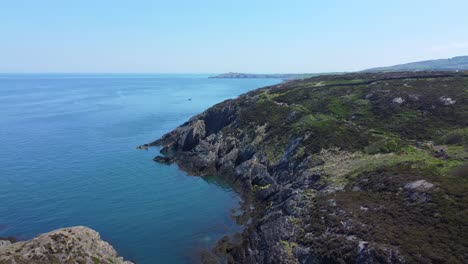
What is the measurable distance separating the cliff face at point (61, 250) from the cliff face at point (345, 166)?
14.0m

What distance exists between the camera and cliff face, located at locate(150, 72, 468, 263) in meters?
29.8

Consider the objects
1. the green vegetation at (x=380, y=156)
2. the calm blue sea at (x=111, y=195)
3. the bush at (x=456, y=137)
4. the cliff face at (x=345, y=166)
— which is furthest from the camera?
the bush at (x=456, y=137)

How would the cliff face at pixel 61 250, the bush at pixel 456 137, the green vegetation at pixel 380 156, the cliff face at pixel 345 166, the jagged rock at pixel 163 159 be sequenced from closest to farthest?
the green vegetation at pixel 380 156
the cliff face at pixel 345 166
the cliff face at pixel 61 250
the bush at pixel 456 137
the jagged rock at pixel 163 159

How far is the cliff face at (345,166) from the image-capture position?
97.9ft

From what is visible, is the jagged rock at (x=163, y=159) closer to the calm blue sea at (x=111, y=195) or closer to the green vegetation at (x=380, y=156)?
the calm blue sea at (x=111, y=195)

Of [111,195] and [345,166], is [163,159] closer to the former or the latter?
[111,195]

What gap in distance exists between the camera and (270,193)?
180 ft

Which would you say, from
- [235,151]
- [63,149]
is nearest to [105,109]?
[63,149]

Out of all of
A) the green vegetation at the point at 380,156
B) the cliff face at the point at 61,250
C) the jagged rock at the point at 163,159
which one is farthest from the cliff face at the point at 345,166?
the cliff face at the point at 61,250

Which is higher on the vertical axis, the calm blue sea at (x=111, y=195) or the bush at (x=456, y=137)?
the bush at (x=456, y=137)

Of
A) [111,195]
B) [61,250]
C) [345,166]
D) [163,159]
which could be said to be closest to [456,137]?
[345,166]

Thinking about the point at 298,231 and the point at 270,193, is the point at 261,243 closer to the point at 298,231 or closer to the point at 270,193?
the point at 298,231

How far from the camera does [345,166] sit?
160 ft

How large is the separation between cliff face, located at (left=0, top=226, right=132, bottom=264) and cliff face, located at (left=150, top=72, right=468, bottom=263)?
46.0ft
